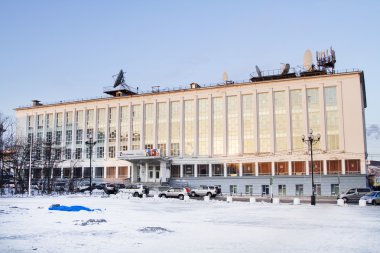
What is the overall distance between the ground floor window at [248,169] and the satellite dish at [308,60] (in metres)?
20.5

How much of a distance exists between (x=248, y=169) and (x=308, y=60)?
75.8 ft

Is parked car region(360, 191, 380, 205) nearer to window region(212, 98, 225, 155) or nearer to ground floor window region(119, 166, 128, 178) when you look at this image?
window region(212, 98, 225, 155)

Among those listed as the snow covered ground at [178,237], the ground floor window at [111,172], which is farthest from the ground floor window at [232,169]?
the snow covered ground at [178,237]

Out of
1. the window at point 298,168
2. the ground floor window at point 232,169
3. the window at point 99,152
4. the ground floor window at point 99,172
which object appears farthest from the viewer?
the window at point 99,152

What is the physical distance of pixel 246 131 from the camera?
69.1 meters

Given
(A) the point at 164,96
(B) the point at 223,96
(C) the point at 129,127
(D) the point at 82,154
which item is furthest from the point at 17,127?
(B) the point at 223,96

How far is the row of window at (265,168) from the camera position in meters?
61.0

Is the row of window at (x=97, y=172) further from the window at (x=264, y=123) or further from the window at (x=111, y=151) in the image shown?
the window at (x=264, y=123)

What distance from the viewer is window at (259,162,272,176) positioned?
66.0 metres

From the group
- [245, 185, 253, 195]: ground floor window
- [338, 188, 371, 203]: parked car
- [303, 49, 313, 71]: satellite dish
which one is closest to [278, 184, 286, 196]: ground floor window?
[245, 185, 253, 195]: ground floor window

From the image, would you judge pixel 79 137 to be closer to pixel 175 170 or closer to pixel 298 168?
pixel 175 170

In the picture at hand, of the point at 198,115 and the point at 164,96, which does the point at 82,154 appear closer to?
the point at 164,96

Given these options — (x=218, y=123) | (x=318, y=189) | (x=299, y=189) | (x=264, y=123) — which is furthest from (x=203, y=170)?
(x=318, y=189)

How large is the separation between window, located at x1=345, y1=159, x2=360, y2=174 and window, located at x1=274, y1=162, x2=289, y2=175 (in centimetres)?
925
